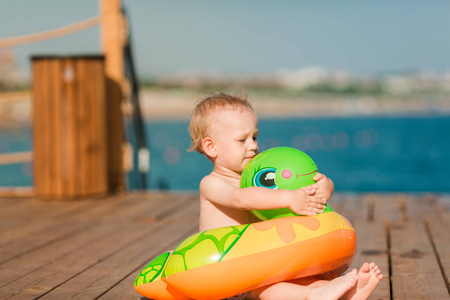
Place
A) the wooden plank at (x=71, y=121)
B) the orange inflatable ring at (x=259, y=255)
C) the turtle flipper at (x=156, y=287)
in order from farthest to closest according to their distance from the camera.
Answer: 1. the wooden plank at (x=71, y=121)
2. the turtle flipper at (x=156, y=287)
3. the orange inflatable ring at (x=259, y=255)

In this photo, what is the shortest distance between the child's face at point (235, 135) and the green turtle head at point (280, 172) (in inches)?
5.4

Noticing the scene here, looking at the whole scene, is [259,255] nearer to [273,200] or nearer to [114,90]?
[273,200]

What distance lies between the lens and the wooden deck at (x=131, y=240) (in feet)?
10.1

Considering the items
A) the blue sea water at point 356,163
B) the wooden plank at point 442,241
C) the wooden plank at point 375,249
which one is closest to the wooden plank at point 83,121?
the blue sea water at point 356,163

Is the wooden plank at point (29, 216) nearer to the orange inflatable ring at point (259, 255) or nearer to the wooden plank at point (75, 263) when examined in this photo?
the wooden plank at point (75, 263)

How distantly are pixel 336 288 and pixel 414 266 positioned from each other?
1.14 m

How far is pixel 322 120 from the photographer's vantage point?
134750 millimetres

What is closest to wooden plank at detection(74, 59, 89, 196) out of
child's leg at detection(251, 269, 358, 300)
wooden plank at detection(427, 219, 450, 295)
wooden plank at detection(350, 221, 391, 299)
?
wooden plank at detection(350, 221, 391, 299)

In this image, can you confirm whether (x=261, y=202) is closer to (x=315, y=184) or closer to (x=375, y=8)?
(x=315, y=184)

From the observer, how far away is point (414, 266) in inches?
133

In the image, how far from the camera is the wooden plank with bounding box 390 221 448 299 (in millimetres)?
2889

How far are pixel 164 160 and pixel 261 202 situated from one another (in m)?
56.2

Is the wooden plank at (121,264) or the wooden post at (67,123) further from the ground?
the wooden post at (67,123)

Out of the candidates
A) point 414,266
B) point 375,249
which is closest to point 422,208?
point 375,249
